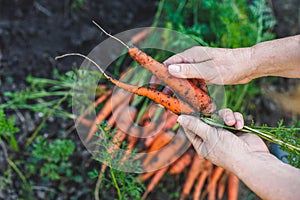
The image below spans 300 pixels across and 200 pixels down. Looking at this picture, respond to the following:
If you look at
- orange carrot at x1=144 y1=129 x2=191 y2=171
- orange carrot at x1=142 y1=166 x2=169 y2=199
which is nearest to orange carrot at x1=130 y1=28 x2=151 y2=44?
orange carrot at x1=144 y1=129 x2=191 y2=171

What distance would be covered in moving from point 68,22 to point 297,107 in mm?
1525

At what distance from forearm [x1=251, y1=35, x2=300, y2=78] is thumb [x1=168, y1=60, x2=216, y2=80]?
183 mm

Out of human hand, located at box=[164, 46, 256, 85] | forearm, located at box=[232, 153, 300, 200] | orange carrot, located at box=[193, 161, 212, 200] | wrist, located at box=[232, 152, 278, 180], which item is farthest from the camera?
orange carrot, located at box=[193, 161, 212, 200]

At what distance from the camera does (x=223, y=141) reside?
1512mm

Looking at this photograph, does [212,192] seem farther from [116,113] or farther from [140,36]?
[140,36]

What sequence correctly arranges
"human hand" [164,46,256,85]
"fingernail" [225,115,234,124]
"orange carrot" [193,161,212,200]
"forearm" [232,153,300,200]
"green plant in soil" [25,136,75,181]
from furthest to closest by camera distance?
1. "orange carrot" [193,161,212,200]
2. "green plant in soil" [25,136,75,181]
3. "human hand" [164,46,256,85]
4. "fingernail" [225,115,234,124]
5. "forearm" [232,153,300,200]

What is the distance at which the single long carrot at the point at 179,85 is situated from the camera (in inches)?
66.4

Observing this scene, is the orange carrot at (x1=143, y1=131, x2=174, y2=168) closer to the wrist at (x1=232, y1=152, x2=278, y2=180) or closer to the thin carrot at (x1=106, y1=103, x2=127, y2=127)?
the thin carrot at (x1=106, y1=103, x2=127, y2=127)

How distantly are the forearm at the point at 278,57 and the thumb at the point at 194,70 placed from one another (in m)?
0.18

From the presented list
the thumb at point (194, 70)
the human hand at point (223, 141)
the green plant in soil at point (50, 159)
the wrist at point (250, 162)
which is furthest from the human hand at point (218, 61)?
the green plant in soil at point (50, 159)

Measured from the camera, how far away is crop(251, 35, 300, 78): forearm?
163cm

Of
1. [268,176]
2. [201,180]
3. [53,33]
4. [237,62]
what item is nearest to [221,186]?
[201,180]

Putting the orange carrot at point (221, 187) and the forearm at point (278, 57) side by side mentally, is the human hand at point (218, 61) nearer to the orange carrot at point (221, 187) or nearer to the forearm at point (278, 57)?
the forearm at point (278, 57)

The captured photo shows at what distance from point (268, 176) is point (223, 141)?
233 millimetres
